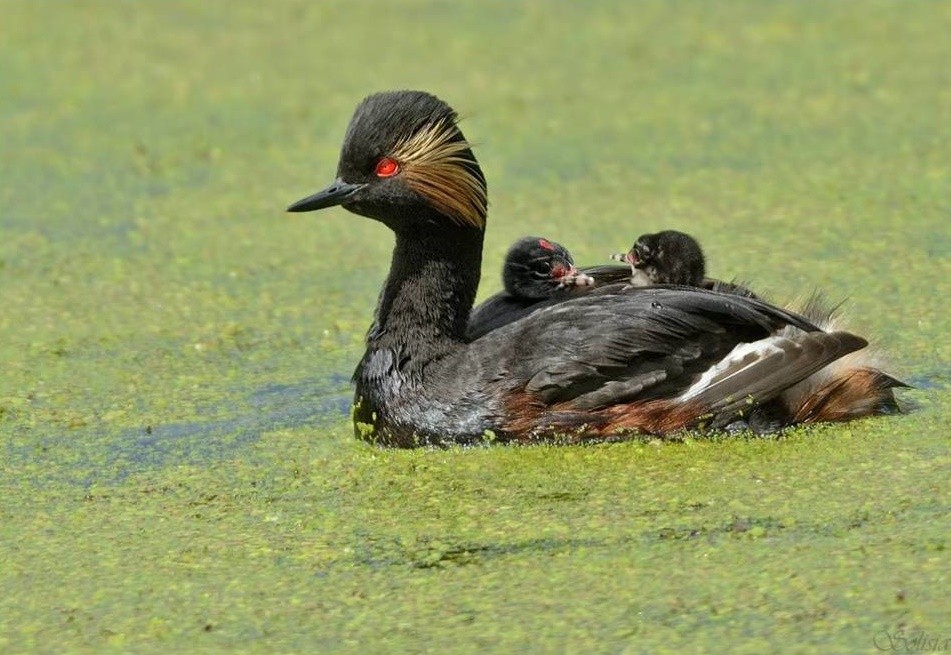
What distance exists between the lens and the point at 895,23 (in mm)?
12000

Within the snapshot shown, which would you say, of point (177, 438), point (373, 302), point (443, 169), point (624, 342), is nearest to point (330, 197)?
point (443, 169)

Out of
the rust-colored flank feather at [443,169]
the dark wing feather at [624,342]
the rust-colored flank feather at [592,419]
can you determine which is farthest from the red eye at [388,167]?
the rust-colored flank feather at [592,419]

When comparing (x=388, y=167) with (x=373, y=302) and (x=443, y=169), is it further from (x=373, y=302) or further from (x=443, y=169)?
(x=373, y=302)

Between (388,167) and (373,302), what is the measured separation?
177 cm

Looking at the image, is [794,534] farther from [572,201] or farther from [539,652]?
[572,201]

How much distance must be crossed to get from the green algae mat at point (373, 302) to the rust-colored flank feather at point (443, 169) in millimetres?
910

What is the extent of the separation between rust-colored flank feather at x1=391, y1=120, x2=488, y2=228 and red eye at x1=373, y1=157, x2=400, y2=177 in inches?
0.9

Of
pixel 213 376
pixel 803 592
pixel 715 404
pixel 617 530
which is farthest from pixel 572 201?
pixel 803 592

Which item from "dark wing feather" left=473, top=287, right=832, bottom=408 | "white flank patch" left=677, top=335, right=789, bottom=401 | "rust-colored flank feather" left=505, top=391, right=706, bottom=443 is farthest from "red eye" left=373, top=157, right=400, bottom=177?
"white flank patch" left=677, top=335, right=789, bottom=401

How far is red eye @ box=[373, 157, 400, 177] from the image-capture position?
6301mm

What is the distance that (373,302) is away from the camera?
801 centimetres

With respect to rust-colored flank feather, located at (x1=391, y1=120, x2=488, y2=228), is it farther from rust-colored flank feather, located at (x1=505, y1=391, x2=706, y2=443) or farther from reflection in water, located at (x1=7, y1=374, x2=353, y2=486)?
reflection in water, located at (x1=7, y1=374, x2=353, y2=486)

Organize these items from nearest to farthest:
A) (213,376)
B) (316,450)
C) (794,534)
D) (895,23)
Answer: (794,534), (316,450), (213,376), (895,23)

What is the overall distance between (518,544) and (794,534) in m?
0.79
